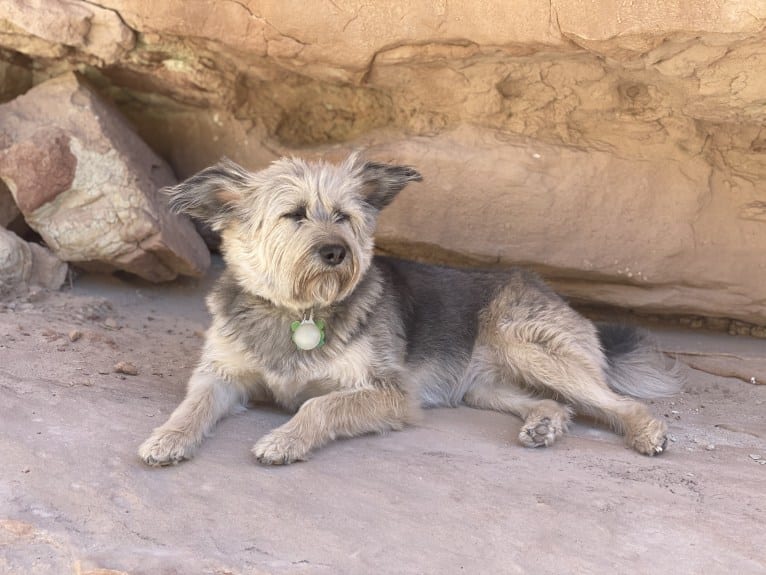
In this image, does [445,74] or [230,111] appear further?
[230,111]

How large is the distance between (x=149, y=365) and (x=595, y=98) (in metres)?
3.52

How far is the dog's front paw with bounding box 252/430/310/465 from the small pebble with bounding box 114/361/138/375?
4.70 feet

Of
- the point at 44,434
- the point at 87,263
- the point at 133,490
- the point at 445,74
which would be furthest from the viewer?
the point at 87,263

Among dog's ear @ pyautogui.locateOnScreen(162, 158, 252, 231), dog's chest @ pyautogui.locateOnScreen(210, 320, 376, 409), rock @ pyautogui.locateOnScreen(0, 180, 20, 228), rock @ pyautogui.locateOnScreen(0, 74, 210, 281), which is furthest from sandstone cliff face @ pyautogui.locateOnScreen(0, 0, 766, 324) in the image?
dog's chest @ pyautogui.locateOnScreen(210, 320, 376, 409)

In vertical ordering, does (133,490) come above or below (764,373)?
below

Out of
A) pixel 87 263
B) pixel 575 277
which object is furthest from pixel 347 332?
pixel 87 263

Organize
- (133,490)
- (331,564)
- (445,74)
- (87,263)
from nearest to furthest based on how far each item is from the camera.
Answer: (331,564) → (133,490) → (445,74) → (87,263)

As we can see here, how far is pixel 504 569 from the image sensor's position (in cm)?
314

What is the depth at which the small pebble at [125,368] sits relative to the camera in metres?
5.22

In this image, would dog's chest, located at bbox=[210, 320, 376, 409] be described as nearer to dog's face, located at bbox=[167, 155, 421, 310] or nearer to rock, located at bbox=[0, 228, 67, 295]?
dog's face, located at bbox=[167, 155, 421, 310]

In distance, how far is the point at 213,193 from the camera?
496 centimetres

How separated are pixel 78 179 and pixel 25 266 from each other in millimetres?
756

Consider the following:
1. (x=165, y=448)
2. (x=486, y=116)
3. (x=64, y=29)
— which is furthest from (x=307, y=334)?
(x=64, y=29)

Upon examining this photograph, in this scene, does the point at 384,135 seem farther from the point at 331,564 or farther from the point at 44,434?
the point at 331,564
